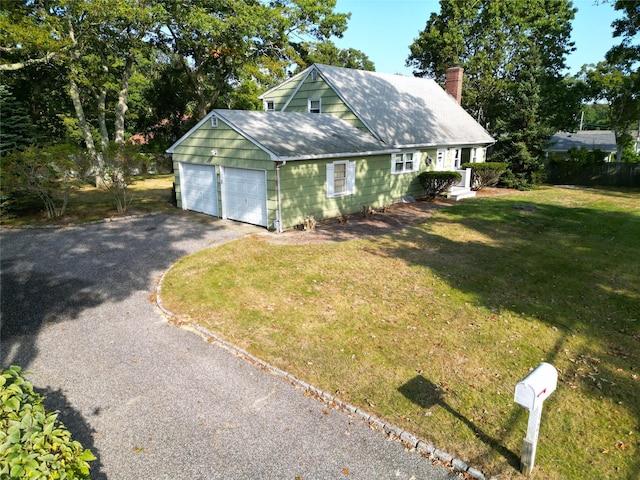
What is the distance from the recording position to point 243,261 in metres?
11.6

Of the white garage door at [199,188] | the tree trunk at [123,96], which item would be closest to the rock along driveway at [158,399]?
the white garage door at [199,188]

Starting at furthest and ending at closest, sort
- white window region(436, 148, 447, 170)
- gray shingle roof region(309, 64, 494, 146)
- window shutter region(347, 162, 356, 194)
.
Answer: white window region(436, 148, 447, 170), gray shingle roof region(309, 64, 494, 146), window shutter region(347, 162, 356, 194)

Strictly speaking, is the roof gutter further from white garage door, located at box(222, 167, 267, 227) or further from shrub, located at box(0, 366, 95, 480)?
shrub, located at box(0, 366, 95, 480)

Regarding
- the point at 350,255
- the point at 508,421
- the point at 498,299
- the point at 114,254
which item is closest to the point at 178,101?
the point at 114,254

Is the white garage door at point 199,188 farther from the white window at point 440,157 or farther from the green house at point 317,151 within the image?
the white window at point 440,157

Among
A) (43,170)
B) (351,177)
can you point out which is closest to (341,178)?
(351,177)

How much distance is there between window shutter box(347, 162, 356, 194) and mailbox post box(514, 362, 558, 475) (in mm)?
13360

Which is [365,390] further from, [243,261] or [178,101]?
[178,101]

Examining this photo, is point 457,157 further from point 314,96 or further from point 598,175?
point 598,175

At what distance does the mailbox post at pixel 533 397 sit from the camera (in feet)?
13.8

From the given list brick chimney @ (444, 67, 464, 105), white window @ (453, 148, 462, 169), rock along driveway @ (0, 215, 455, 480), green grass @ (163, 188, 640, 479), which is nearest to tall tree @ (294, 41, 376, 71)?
brick chimney @ (444, 67, 464, 105)

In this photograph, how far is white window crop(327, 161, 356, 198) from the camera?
16.4 m

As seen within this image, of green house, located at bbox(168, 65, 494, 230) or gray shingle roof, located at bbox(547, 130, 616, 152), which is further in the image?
gray shingle roof, located at bbox(547, 130, 616, 152)

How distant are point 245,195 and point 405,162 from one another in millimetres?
8861
